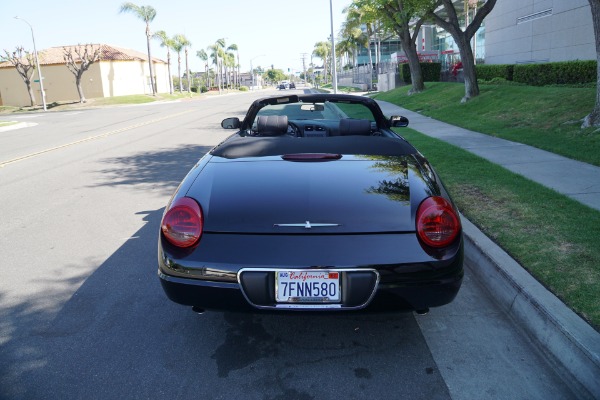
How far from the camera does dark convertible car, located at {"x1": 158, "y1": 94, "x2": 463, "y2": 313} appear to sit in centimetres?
264

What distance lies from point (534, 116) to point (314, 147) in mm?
10774

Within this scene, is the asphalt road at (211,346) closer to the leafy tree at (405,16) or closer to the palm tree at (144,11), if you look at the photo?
the leafy tree at (405,16)

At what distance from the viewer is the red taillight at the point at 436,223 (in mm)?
2754

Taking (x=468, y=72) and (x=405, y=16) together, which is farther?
(x=405, y=16)

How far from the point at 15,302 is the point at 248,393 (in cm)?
236

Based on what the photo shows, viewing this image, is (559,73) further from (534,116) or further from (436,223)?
(436,223)

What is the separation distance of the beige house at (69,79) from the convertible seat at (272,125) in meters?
60.5

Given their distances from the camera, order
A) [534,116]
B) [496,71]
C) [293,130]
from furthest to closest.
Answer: [496,71], [534,116], [293,130]

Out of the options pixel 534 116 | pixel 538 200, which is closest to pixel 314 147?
pixel 538 200

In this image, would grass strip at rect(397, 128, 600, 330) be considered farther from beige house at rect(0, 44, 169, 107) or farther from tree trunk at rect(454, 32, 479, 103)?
beige house at rect(0, 44, 169, 107)

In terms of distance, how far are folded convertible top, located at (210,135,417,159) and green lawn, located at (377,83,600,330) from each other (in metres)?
1.47

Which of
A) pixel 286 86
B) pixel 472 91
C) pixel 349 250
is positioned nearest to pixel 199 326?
pixel 349 250

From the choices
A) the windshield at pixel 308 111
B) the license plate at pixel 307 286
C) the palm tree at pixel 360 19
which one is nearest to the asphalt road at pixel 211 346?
the license plate at pixel 307 286

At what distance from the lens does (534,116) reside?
1244cm
